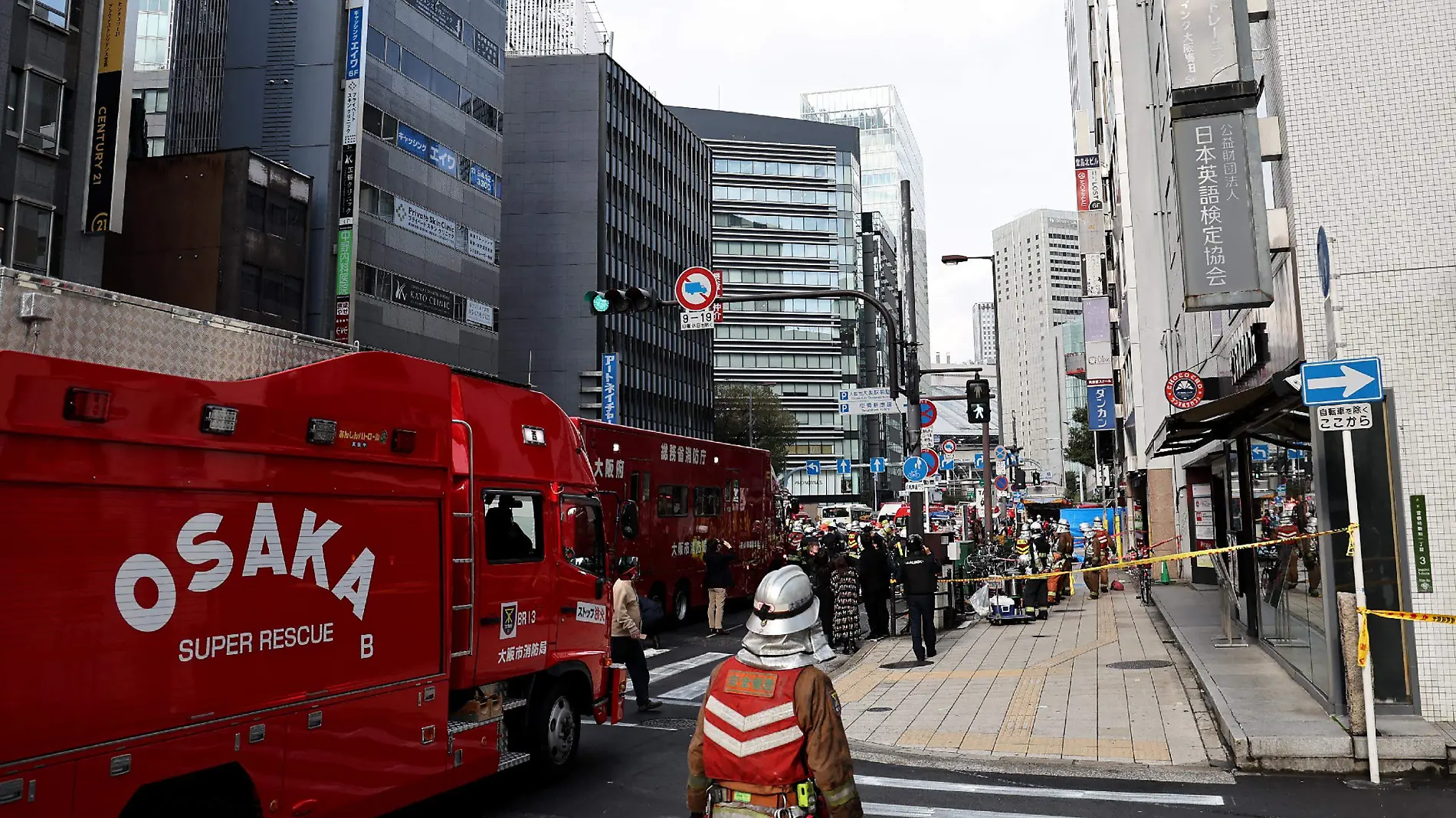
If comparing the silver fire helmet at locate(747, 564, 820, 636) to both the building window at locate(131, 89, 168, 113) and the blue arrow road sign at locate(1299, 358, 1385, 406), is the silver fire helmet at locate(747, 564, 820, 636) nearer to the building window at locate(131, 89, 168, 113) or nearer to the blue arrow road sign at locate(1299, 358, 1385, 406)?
the blue arrow road sign at locate(1299, 358, 1385, 406)

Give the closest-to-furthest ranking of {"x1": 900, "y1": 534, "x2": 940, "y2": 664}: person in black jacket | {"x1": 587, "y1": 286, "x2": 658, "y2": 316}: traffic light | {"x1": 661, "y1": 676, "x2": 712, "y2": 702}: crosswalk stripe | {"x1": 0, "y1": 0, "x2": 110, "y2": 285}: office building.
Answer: {"x1": 661, "y1": 676, "x2": 712, "y2": 702}: crosswalk stripe, {"x1": 587, "y1": 286, "x2": 658, "y2": 316}: traffic light, {"x1": 900, "y1": 534, "x2": 940, "y2": 664}: person in black jacket, {"x1": 0, "y1": 0, "x2": 110, "y2": 285}: office building

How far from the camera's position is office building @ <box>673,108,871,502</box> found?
112 meters

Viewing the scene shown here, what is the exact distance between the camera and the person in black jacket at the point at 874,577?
16906 millimetres

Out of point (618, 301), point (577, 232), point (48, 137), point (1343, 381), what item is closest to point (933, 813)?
point (1343, 381)

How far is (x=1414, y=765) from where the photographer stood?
790 cm

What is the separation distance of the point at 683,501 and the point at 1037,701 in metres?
10.3

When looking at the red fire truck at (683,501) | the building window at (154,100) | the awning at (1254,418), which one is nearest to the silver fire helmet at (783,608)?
the awning at (1254,418)

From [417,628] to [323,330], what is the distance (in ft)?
133

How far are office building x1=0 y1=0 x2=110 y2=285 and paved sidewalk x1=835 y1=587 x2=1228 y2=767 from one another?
88.3 feet

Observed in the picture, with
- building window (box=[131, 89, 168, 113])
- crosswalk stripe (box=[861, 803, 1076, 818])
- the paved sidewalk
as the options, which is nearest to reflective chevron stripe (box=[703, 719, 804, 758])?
crosswalk stripe (box=[861, 803, 1076, 818])

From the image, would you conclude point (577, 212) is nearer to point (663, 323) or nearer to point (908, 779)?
point (663, 323)

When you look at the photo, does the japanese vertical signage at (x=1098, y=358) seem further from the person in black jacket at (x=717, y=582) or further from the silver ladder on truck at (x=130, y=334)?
the silver ladder on truck at (x=130, y=334)

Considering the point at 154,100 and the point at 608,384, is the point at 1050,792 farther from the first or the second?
the point at 608,384

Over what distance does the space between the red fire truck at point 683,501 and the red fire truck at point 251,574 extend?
7821mm
